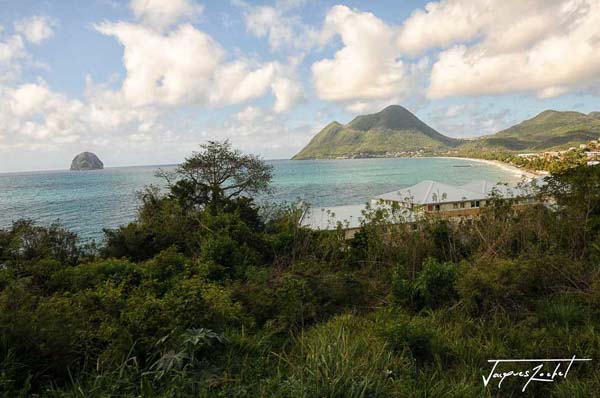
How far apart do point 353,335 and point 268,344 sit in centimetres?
72

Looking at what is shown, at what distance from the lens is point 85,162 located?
175 meters

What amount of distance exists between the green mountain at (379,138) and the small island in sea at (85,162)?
113 metres

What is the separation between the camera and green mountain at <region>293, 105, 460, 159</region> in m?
167

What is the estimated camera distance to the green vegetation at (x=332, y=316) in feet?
6.85

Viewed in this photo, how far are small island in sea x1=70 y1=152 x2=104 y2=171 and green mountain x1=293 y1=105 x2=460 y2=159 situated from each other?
372 ft

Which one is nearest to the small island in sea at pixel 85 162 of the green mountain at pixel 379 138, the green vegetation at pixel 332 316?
the green mountain at pixel 379 138

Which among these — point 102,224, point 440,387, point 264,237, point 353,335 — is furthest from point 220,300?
point 102,224

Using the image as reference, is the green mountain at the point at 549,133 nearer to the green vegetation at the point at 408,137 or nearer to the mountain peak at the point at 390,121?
the green vegetation at the point at 408,137

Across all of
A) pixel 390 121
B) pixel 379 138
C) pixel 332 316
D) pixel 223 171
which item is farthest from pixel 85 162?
pixel 332 316

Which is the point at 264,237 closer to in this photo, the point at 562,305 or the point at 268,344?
the point at 268,344

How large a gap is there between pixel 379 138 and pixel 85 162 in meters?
155
